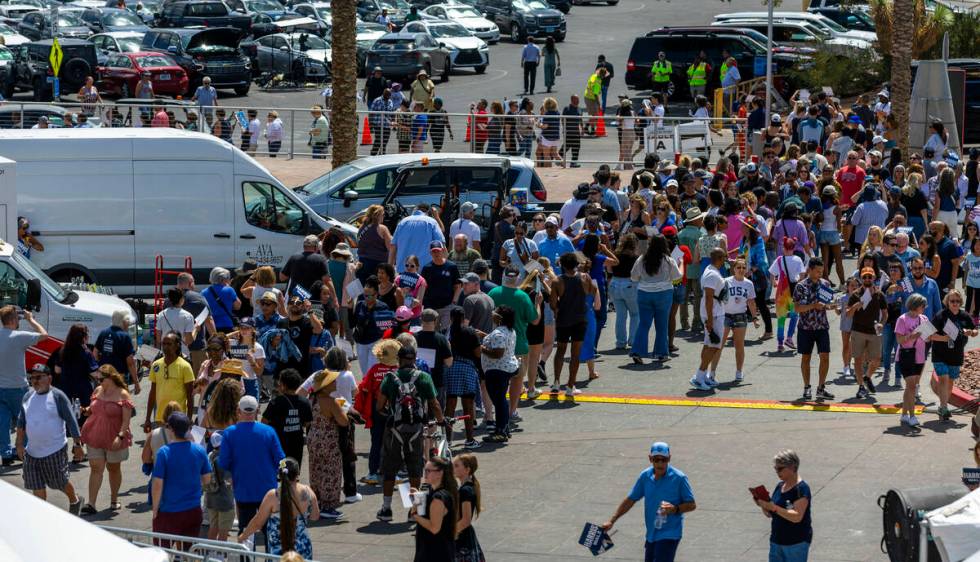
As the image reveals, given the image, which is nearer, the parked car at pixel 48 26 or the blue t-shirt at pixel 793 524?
the blue t-shirt at pixel 793 524

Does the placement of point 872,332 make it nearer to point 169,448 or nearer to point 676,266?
point 676,266

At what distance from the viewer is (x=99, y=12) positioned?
166 feet

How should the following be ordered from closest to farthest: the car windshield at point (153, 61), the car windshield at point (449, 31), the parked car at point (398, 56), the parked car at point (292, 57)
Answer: the car windshield at point (153, 61) → the parked car at point (398, 56) → the parked car at point (292, 57) → the car windshield at point (449, 31)

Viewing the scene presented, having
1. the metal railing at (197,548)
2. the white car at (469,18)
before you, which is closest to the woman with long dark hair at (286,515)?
the metal railing at (197,548)

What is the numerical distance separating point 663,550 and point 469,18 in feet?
142

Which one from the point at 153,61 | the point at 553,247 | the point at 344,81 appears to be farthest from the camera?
the point at 153,61

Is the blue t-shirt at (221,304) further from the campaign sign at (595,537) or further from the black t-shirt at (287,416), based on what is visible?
the campaign sign at (595,537)

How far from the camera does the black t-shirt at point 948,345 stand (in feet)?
49.5

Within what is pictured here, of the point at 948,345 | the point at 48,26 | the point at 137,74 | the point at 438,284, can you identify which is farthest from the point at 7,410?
the point at 48,26

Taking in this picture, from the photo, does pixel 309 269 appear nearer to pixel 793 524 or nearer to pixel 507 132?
pixel 793 524

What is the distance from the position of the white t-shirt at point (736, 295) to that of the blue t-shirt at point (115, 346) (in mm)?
6528

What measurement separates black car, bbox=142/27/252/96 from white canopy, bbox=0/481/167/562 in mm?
35763

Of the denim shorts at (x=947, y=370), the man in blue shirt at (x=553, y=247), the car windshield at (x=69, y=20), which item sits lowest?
the denim shorts at (x=947, y=370)

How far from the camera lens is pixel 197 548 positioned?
393 inches
